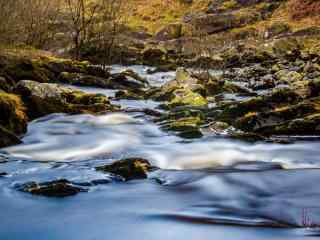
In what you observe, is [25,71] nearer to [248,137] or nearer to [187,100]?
[187,100]

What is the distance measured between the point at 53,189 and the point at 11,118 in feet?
12.9

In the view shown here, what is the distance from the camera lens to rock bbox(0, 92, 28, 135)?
9.91 meters

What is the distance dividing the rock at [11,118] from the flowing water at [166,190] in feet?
0.69

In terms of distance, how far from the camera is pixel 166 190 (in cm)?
736

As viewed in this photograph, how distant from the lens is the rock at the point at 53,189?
274 inches

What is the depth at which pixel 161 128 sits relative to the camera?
1188 cm

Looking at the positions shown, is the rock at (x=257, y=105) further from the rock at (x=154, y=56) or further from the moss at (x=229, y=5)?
the moss at (x=229, y=5)

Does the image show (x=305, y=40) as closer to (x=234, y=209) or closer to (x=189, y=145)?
(x=189, y=145)

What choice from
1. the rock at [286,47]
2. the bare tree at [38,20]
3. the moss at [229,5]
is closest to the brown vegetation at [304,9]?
the moss at [229,5]

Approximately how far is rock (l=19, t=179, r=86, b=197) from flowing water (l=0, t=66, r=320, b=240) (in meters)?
0.14

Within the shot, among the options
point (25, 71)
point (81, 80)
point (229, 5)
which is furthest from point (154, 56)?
point (229, 5)

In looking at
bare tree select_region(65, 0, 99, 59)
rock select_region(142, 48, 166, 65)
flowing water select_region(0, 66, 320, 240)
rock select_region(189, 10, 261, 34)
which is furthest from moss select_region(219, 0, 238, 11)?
flowing water select_region(0, 66, 320, 240)

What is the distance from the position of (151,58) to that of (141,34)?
86.1 ft

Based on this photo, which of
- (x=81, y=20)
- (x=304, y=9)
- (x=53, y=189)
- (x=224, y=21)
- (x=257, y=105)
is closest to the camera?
(x=53, y=189)
